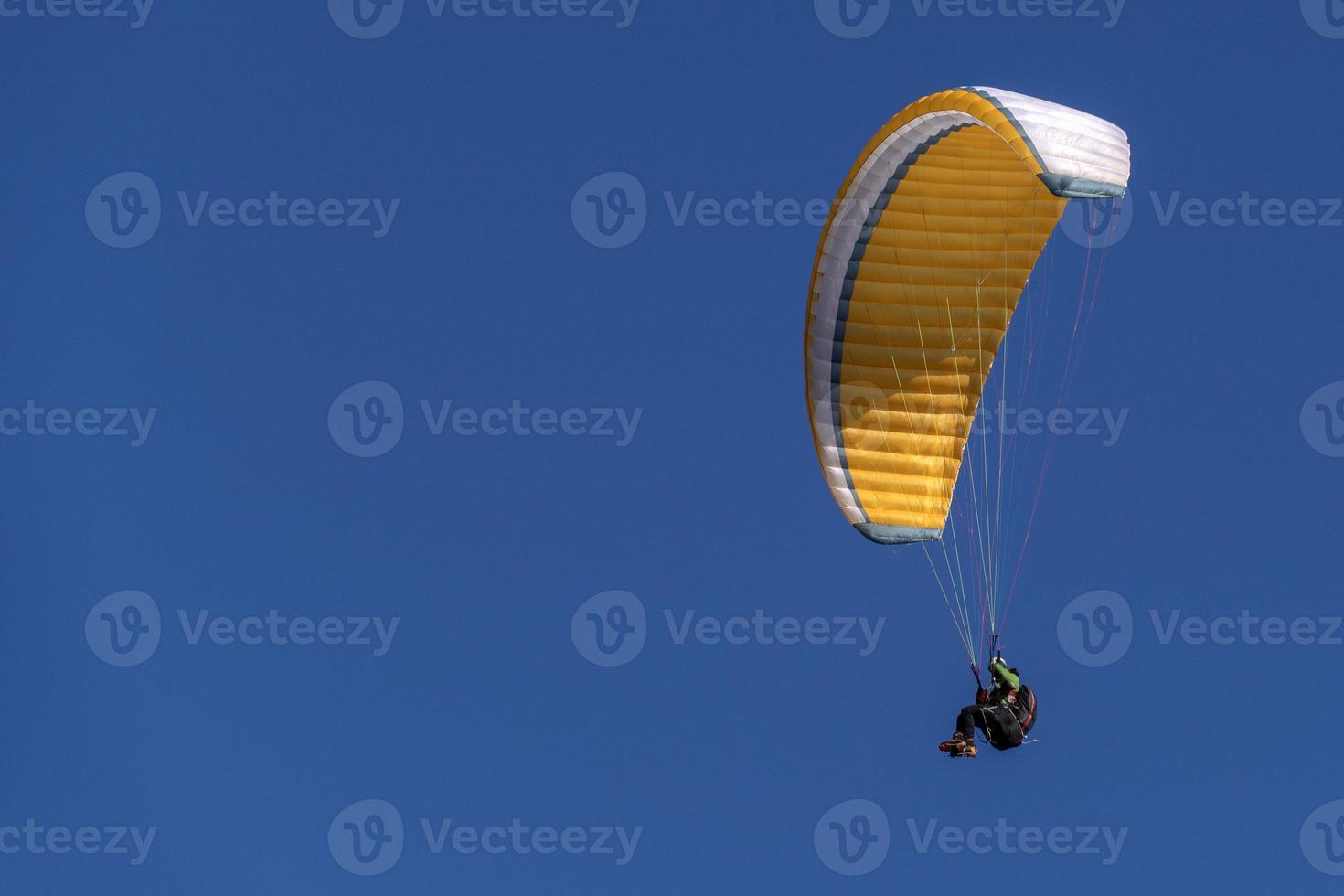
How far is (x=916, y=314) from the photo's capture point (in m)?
28.5

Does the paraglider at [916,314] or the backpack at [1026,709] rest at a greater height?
the paraglider at [916,314]

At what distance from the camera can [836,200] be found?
90.1 feet

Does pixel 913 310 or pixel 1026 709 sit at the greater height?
pixel 913 310

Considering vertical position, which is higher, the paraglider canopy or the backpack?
the paraglider canopy

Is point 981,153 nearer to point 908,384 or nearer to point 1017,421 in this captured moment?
point 908,384

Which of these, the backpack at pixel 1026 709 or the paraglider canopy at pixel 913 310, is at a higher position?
the paraglider canopy at pixel 913 310

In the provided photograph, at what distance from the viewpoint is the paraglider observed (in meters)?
27.6

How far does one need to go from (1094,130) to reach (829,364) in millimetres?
→ 3940

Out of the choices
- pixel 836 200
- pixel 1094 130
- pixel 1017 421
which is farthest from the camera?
pixel 1017 421

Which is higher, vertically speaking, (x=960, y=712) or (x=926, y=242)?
(x=926, y=242)

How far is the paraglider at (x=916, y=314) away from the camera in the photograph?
2762 cm

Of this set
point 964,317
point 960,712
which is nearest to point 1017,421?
point 964,317

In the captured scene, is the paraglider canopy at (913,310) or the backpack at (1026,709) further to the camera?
the paraglider canopy at (913,310)

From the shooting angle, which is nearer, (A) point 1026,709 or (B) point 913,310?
(A) point 1026,709
